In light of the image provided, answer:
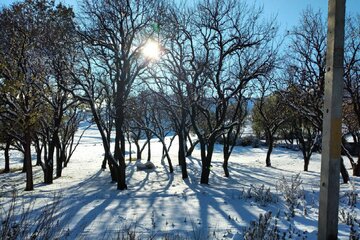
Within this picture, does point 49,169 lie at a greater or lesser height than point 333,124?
lesser

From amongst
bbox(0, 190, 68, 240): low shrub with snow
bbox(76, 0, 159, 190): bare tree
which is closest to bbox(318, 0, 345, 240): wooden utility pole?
bbox(0, 190, 68, 240): low shrub with snow

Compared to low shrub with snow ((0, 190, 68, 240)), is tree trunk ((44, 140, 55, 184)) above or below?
below

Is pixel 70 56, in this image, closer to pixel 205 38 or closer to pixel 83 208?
pixel 205 38

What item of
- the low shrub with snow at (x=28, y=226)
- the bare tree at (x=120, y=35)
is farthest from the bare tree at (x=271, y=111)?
the low shrub with snow at (x=28, y=226)

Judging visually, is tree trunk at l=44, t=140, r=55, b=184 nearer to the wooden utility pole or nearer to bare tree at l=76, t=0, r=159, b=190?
bare tree at l=76, t=0, r=159, b=190

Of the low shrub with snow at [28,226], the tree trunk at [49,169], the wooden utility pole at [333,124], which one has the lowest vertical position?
the tree trunk at [49,169]

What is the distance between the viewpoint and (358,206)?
27.1 feet

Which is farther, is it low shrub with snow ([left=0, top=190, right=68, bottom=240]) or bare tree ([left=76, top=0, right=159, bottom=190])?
bare tree ([left=76, top=0, right=159, bottom=190])

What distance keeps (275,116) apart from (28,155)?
71.2ft

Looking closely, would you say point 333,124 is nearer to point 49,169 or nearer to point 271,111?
point 49,169

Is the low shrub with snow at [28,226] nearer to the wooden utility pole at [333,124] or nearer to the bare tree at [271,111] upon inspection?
the wooden utility pole at [333,124]

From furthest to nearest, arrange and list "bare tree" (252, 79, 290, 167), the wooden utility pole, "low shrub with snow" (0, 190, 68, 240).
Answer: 1. "bare tree" (252, 79, 290, 167)
2. "low shrub with snow" (0, 190, 68, 240)
3. the wooden utility pole

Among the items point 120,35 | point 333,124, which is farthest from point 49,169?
point 333,124

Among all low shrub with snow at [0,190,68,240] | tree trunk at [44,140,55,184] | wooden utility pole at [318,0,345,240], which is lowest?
tree trunk at [44,140,55,184]
